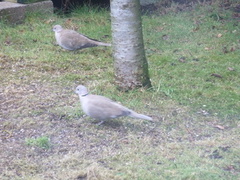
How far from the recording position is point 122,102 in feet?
18.9

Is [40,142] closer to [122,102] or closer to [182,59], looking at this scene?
[122,102]

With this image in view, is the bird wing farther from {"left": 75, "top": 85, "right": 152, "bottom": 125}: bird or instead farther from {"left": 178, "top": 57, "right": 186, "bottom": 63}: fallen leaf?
{"left": 178, "top": 57, "right": 186, "bottom": 63}: fallen leaf

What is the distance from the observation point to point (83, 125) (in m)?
5.21

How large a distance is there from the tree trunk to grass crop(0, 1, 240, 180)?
0.57 feet

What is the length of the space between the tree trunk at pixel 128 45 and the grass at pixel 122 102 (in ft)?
0.57

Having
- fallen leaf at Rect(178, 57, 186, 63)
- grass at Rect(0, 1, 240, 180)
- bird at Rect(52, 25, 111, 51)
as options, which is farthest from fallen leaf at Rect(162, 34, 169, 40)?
bird at Rect(52, 25, 111, 51)

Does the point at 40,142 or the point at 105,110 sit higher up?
the point at 105,110

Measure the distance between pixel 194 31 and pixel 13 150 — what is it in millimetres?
5306

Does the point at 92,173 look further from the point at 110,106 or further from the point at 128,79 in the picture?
the point at 128,79

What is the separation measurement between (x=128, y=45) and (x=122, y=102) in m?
0.69

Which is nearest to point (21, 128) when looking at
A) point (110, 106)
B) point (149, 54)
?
point (110, 106)

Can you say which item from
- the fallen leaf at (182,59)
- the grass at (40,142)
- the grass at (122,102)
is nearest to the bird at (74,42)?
the grass at (122,102)

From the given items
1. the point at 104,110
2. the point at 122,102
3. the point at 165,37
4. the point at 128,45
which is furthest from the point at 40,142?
the point at 165,37

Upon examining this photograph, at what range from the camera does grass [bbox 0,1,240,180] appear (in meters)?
4.33
